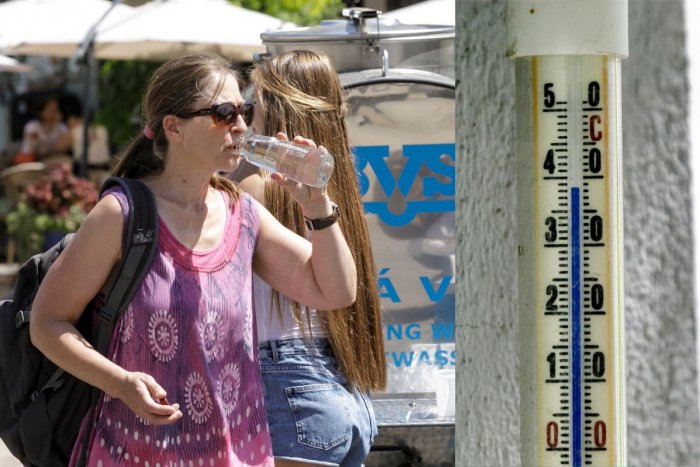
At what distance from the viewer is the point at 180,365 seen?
9.33ft

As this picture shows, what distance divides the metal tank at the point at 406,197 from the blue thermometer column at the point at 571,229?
8.66 feet

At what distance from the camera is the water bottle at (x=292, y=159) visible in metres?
2.93

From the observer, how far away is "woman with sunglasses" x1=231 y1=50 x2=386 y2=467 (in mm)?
3311

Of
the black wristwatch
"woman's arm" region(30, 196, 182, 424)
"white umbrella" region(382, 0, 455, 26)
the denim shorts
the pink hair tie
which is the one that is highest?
"white umbrella" region(382, 0, 455, 26)

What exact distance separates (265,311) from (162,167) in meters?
0.56

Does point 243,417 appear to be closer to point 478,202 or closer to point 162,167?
point 162,167

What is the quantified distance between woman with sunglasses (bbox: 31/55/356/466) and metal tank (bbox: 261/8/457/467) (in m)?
1.68

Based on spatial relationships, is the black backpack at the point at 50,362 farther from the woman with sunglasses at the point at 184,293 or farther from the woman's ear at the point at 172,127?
the woman's ear at the point at 172,127

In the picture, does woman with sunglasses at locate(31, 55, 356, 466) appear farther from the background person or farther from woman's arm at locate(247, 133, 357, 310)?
the background person

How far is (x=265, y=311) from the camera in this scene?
3.44 m

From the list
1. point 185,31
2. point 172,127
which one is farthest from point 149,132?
point 185,31

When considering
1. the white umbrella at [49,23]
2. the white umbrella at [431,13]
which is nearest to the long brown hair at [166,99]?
the white umbrella at [431,13]

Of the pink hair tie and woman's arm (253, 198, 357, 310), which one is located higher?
the pink hair tie

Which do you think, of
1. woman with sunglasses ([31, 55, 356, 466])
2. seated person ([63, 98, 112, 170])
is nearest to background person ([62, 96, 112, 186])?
seated person ([63, 98, 112, 170])
